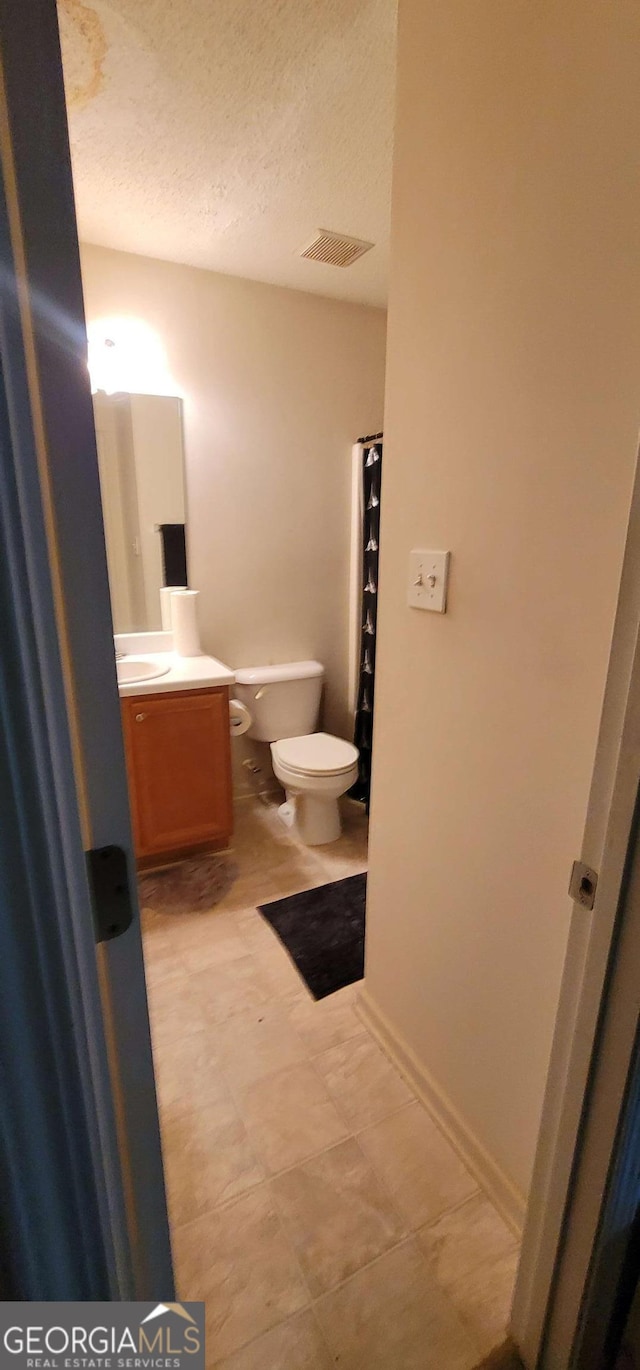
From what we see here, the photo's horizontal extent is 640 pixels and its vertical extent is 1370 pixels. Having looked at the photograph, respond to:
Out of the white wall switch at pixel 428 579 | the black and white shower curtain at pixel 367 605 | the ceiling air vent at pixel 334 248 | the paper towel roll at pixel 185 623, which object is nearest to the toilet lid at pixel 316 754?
the black and white shower curtain at pixel 367 605

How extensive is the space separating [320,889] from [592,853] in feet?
5.08

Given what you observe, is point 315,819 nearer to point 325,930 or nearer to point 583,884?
point 325,930

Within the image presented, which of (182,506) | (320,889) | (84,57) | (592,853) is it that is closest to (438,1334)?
(592,853)

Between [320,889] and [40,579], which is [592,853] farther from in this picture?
[320,889]

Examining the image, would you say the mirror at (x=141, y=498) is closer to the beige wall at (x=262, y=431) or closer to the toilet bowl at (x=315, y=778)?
the beige wall at (x=262, y=431)

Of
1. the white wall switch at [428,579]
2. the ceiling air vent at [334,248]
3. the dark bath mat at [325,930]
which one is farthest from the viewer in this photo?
the ceiling air vent at [334,248]

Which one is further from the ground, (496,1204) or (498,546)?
(498,546)

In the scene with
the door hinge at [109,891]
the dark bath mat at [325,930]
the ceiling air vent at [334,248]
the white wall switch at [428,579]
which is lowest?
the dark bath mat at [325,930]

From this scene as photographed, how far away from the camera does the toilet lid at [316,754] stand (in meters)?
2.20

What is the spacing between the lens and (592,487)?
780 millimetres

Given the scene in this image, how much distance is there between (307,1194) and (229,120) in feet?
8.09

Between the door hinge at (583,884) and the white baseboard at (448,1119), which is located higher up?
the door hinge at (583,884)

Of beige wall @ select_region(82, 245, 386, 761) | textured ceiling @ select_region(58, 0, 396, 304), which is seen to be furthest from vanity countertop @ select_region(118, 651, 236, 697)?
textured ceiling @ select_region(58, 0, 396, 304)

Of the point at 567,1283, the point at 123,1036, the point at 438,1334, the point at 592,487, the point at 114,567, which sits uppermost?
the point at 592,487
